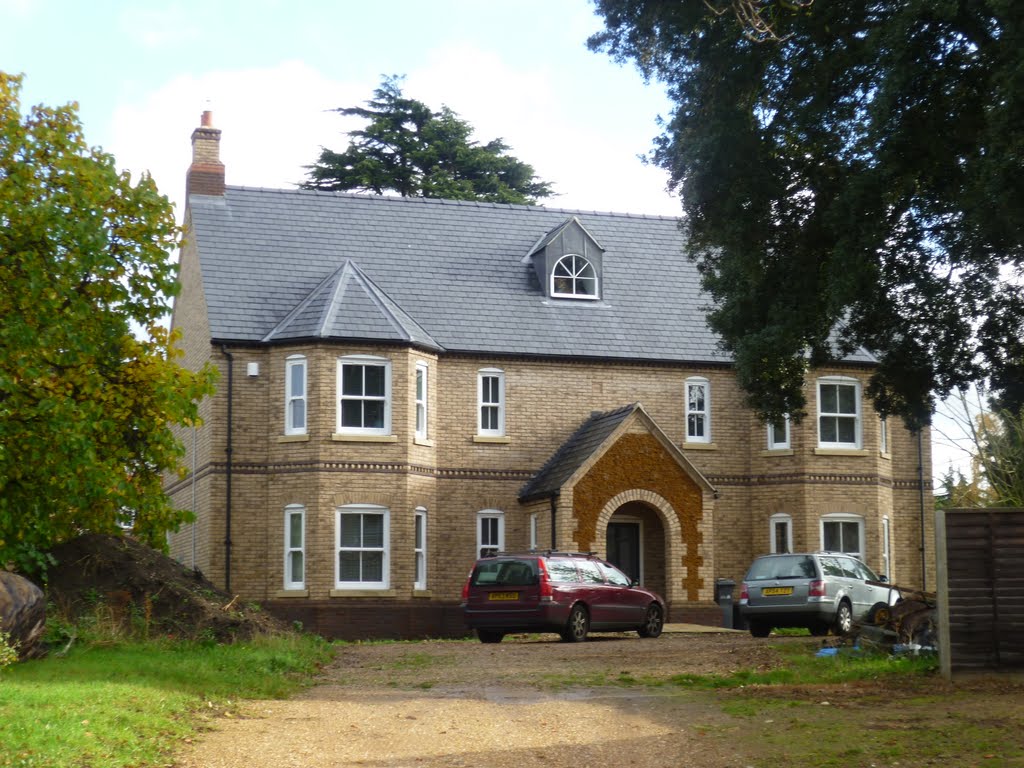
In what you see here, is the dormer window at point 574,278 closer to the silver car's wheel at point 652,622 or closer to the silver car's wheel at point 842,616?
the silver car's wheel at point 652,622

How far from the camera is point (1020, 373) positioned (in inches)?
816

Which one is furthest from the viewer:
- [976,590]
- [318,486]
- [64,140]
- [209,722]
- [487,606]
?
[318,486]

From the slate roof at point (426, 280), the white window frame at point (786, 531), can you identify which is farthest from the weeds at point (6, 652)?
the white window frame at point (786, 531)

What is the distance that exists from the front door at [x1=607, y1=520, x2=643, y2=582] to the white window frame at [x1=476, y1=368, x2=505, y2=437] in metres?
3.67

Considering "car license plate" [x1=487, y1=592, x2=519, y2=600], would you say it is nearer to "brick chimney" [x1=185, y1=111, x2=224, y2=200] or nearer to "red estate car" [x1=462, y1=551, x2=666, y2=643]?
"red estate car" [x1=462, y1=551, x2=666, y2=643]

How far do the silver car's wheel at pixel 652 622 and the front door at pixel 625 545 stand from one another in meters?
6.55

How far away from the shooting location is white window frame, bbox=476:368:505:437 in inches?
1389

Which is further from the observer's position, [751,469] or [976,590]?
[751,469]

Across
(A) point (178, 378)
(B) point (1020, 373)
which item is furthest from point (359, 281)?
(B) point (1020, 373)

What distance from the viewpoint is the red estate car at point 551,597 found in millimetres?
26880

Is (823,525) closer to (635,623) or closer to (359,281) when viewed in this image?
(635,623)

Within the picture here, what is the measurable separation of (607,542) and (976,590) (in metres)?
20.2

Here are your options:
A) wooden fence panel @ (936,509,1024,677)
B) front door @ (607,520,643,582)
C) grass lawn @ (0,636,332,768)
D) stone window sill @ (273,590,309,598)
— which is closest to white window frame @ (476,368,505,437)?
front door @ (607,520,643,582)

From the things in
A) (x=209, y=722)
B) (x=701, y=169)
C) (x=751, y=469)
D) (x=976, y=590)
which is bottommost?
(x=209, y=722)
